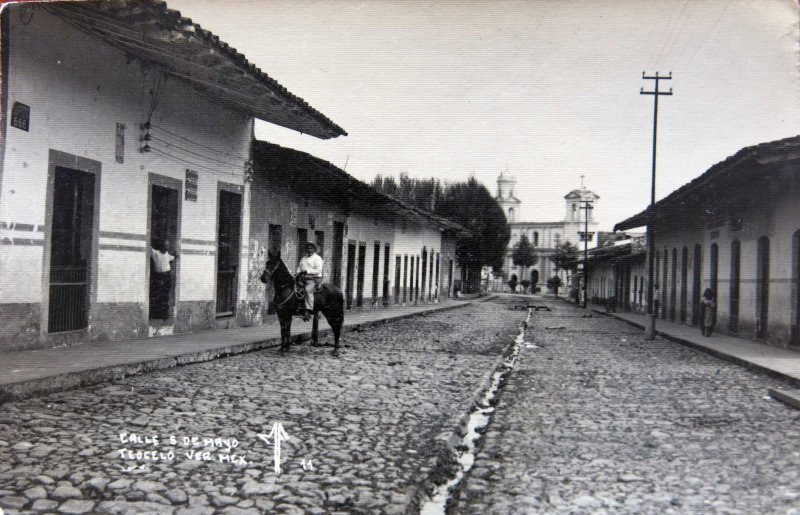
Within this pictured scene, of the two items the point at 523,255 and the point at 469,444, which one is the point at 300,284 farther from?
the point at 523,255

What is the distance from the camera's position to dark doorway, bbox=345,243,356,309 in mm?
20812

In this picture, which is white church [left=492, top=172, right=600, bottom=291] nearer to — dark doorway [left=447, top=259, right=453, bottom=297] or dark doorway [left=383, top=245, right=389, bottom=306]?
dark doorway [left=447, top=259, right=453, bottom=297]

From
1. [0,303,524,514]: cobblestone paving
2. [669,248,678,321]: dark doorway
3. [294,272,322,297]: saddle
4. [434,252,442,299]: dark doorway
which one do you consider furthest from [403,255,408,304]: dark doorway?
[0,303,524,514]: cobblestone paving

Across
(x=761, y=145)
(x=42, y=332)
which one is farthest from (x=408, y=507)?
(x=761, y=145)

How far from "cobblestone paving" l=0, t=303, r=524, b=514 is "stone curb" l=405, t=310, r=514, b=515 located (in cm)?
3

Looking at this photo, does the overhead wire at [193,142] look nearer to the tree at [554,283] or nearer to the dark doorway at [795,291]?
the dark doorway at [795,291]

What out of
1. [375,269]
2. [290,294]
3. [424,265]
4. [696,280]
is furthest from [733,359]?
[424,265]

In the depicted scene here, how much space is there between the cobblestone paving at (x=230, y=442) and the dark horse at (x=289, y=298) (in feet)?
5.81

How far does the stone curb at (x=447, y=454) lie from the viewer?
3816mm

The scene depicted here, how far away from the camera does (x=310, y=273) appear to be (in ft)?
33.7

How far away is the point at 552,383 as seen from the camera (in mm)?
8156

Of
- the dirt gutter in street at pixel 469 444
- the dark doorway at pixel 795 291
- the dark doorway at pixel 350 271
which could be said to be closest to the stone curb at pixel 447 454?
the dirt gutter in street at pixel 469 444

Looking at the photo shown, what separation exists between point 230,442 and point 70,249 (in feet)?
17.1

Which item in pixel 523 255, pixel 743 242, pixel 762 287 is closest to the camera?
pixel 762 287
